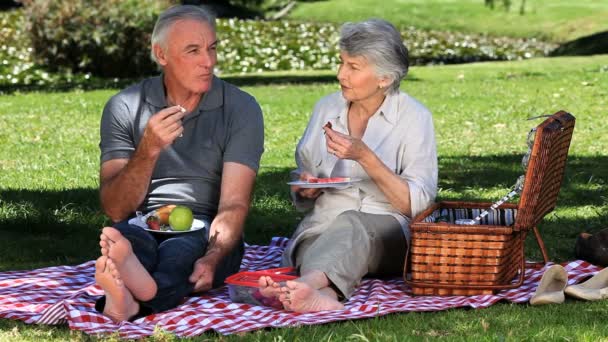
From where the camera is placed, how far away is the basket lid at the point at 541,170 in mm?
5008

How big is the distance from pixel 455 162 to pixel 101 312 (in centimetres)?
567

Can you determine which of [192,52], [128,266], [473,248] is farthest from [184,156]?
[473,248]

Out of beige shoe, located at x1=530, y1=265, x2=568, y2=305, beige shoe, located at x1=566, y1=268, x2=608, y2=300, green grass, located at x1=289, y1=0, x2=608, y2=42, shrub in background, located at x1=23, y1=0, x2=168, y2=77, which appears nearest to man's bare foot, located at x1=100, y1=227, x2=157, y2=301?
beige shoe, located at x1=530, y1=265, x2=568, y2=305

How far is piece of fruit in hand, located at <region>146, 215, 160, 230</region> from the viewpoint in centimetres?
506

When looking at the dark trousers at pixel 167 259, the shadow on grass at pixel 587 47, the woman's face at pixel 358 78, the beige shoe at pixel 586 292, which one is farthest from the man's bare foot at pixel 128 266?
the shadow on grass at pixel 587 47

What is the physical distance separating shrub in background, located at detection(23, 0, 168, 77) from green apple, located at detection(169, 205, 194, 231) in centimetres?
1497

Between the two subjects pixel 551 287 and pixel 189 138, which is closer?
pixel 551 287

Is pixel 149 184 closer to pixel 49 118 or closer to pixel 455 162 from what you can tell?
pixel 455 162

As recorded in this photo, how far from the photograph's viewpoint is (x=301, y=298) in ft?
15.2

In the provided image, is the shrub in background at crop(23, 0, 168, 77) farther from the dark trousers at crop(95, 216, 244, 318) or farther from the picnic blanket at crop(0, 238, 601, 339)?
the dark trousers at crop(95, 216, 244, 318)

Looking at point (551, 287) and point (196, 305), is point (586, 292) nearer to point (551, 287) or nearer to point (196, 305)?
point (551, 287)

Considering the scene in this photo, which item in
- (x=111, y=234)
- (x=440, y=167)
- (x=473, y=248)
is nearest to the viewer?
(x=111, y=234)

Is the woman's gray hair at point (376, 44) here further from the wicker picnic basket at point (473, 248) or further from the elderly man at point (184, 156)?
the wicker picnic basket at point (473, 248)

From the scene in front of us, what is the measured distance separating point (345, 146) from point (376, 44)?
22.2 inches
